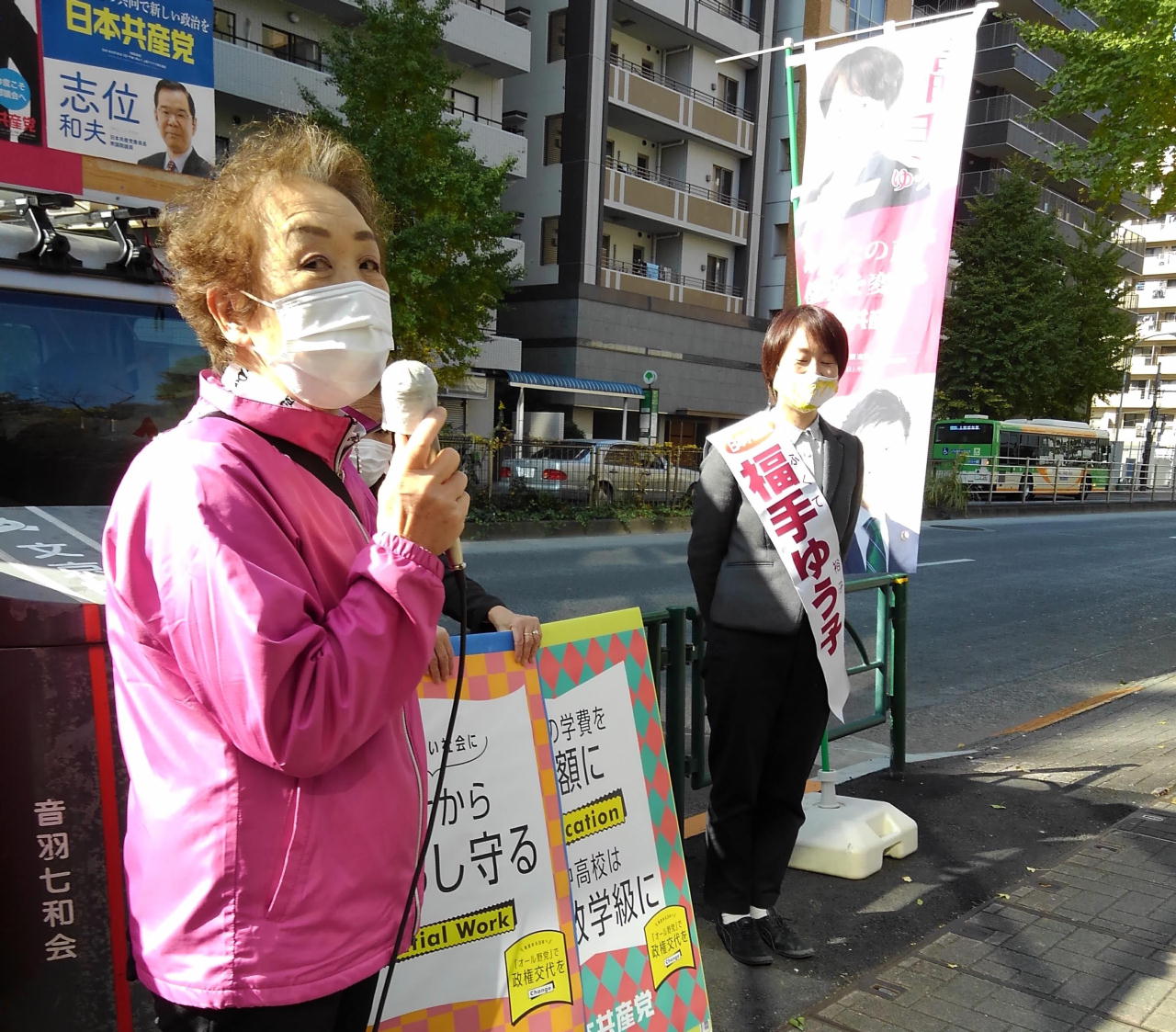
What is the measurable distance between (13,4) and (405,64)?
6.80 meters

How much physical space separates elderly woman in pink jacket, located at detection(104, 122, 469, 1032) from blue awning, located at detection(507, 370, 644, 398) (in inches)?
1137

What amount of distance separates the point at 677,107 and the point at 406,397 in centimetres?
3548

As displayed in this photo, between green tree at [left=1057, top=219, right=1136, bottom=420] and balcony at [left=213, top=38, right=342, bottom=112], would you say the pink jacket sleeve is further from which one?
green tree at [left=1057, top=219, right=1136, bottom=420]

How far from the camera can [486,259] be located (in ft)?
66.6

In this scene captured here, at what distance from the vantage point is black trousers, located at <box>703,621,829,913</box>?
10.7ft

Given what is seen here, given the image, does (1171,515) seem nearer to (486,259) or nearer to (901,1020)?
(486,259)

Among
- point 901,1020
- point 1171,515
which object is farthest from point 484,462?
point 1171,515

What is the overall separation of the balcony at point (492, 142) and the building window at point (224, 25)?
605cm

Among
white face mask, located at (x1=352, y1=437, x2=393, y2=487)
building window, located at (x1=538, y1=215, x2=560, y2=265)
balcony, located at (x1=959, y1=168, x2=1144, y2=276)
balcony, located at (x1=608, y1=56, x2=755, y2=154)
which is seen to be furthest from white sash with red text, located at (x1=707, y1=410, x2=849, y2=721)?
balcony, located at (x1=959, y1=168, x2=1144, y2=276)

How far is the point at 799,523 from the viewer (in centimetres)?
324

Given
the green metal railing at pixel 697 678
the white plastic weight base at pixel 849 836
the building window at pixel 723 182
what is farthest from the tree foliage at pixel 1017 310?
the white plastic weight base at pixel 849 836

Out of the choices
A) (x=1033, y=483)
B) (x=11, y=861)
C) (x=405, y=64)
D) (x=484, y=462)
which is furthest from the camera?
(x=1033, y=483)

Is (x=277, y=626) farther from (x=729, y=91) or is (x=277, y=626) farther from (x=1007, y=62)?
(x=1007, y=62)

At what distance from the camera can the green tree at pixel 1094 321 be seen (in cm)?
3691
